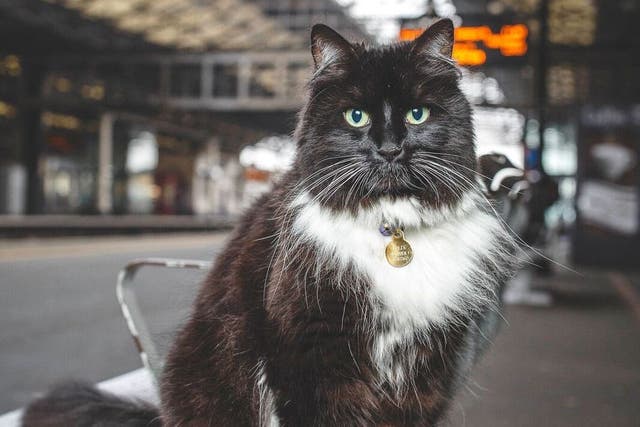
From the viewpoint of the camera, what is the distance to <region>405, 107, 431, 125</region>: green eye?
5.45 ft

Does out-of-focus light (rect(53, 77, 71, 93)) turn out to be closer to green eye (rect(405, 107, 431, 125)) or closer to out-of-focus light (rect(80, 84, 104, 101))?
out-of-focus light (rect(80, 84, 104, 101))

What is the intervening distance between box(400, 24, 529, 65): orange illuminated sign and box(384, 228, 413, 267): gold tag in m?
7.59

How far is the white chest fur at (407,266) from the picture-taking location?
165 centimetres

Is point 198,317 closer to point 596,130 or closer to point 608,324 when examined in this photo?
point 608,324

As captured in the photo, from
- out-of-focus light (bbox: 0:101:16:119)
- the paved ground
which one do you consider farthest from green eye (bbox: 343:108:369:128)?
out-of-focus light (bbox: 0:101:16:119)

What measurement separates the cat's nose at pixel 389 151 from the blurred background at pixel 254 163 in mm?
400

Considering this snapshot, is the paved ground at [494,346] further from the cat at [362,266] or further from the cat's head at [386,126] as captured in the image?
the cat's head at [386,126]

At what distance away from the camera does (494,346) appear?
109 inches

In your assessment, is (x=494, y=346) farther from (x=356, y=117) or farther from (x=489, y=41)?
(x=489, y=41)

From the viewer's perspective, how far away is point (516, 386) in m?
4.68

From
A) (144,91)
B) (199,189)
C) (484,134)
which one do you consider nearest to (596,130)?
(484,134)

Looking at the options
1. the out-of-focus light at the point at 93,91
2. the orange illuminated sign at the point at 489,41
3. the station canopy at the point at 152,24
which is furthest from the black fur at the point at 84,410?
the out-of-focus light at the point at 93,91

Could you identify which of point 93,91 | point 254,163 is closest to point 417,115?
point 254,163

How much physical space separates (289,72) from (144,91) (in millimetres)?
9902
